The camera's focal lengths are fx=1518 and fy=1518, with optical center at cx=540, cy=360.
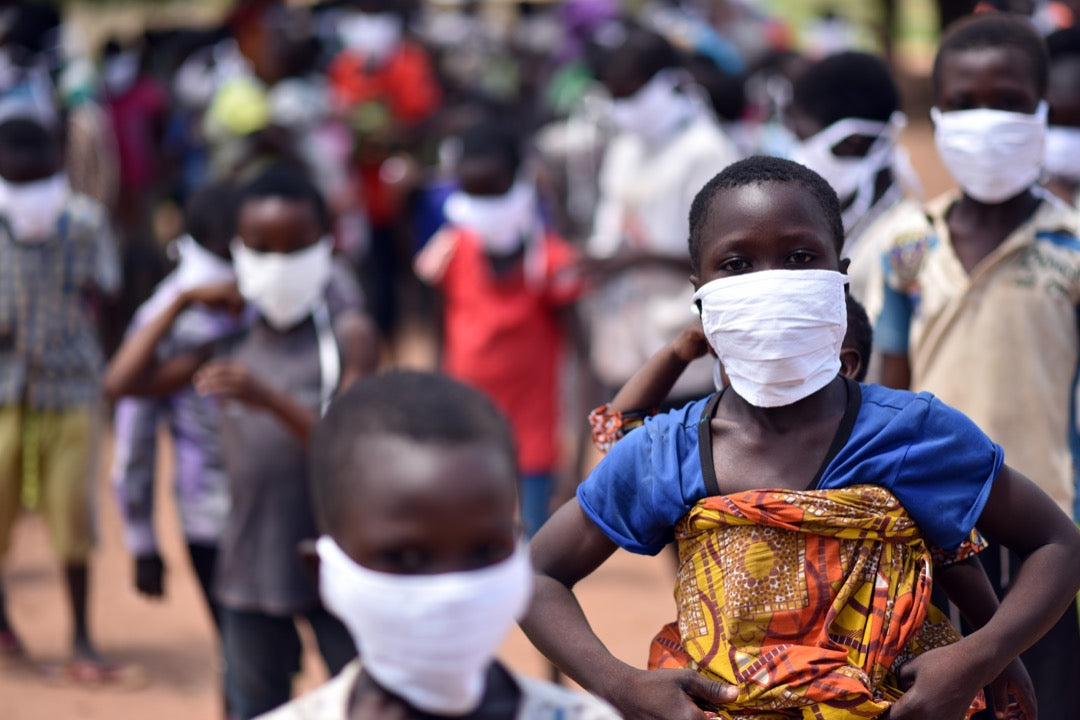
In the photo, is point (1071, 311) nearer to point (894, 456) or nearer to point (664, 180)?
point (894, 456)

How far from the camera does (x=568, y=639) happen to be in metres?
2.70

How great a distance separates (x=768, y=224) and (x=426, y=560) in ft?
3.09

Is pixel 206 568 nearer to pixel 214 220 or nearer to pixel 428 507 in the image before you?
pixel 214 220

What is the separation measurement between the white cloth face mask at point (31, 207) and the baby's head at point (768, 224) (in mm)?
4098

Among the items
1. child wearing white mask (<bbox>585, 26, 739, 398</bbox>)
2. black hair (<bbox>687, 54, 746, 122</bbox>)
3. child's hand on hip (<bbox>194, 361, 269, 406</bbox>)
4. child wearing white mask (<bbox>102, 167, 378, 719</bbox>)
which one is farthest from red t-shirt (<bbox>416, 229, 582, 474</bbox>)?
black hair (<bbox>687, 54, 746, 122</bbox>)

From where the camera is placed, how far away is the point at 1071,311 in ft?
11.9

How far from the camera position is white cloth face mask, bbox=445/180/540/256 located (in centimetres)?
645

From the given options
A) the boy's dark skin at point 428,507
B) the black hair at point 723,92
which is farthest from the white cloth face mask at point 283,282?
the black hair at point 723,92

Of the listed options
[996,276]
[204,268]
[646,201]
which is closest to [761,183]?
[996,276]

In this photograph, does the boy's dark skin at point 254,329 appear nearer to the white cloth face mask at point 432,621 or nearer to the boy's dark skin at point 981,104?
the boy's dark skin at point 981,104

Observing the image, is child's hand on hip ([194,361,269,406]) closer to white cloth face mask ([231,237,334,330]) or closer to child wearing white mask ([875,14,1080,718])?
white cloth face mask ([231,237,334,330])

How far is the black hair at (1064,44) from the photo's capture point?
5.17 meters

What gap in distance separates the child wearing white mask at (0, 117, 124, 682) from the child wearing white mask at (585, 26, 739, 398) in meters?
2.15

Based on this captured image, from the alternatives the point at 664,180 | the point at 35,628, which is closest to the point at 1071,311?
the point at 664,180
